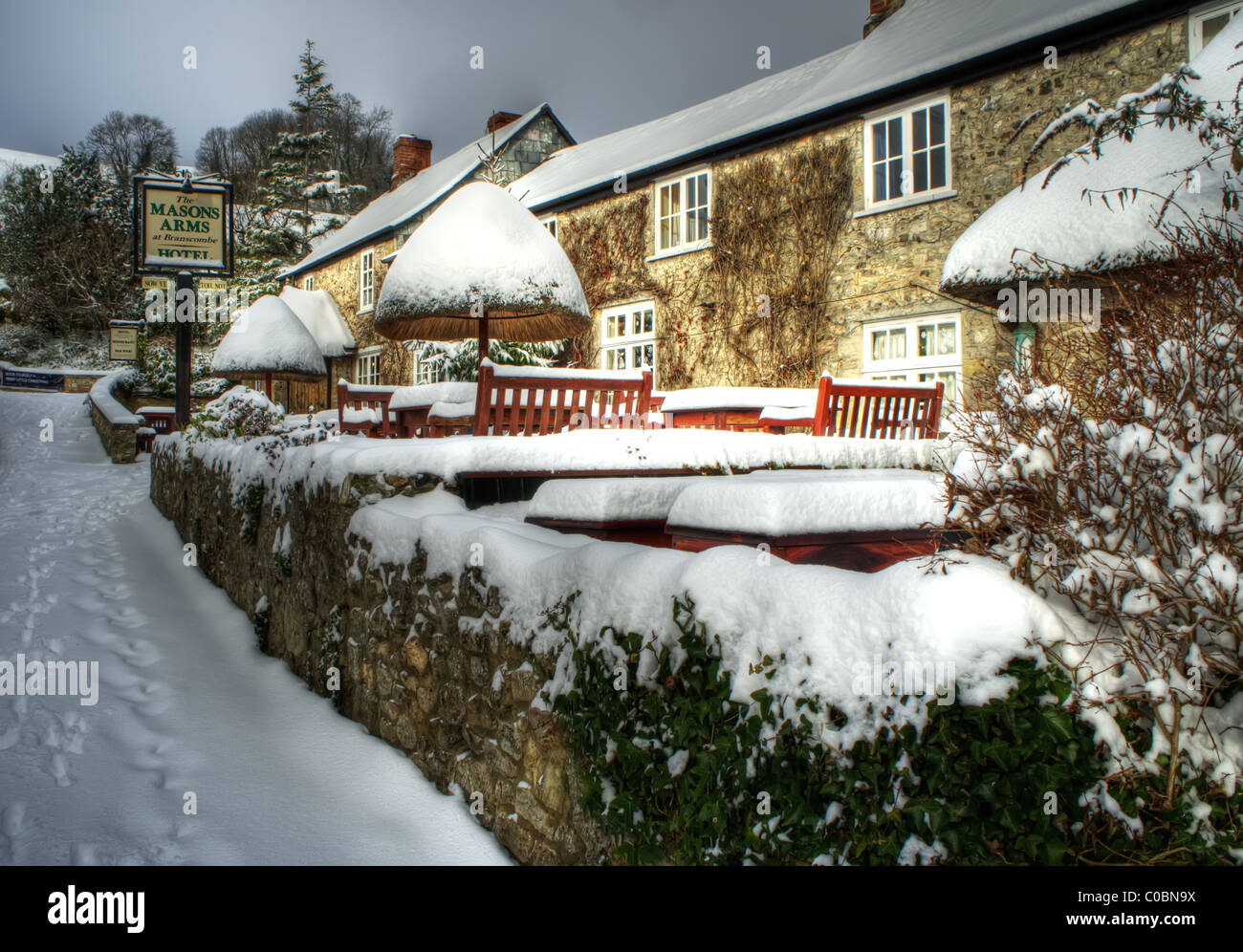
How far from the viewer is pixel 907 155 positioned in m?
10.4

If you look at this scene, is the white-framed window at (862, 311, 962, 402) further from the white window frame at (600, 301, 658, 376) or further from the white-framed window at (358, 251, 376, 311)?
the white-framed window at (358, 251, 376, 311)

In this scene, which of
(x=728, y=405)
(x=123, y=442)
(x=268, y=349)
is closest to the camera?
(x=728, y=405)

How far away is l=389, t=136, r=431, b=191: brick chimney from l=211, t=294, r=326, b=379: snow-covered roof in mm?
12369

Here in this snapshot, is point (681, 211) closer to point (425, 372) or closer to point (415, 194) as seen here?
point (425, 372)

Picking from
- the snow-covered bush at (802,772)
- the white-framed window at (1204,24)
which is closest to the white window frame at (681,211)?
the white-framed window at (1204,24)

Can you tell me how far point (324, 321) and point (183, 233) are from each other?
1015 cm

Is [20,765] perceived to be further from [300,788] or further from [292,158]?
[292,158]

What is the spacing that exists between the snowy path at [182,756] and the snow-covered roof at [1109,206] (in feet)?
11.4

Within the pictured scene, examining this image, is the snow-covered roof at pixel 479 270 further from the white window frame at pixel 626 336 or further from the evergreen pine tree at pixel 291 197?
the evergreen pine tree at pixel 291 197

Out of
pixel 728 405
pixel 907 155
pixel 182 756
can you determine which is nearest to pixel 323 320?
pixel 907 155

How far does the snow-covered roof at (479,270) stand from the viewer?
6.46 metres

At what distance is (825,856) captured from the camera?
176cm

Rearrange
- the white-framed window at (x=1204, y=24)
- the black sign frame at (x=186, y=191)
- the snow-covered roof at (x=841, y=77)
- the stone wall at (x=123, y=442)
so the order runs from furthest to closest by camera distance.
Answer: the stone wall at (x=123, y=442)
the black sign frame at (x=186, y=191)
the snow-covered roof at (x=841, y=77)
the white-framed window at (x=1204, y=24)
